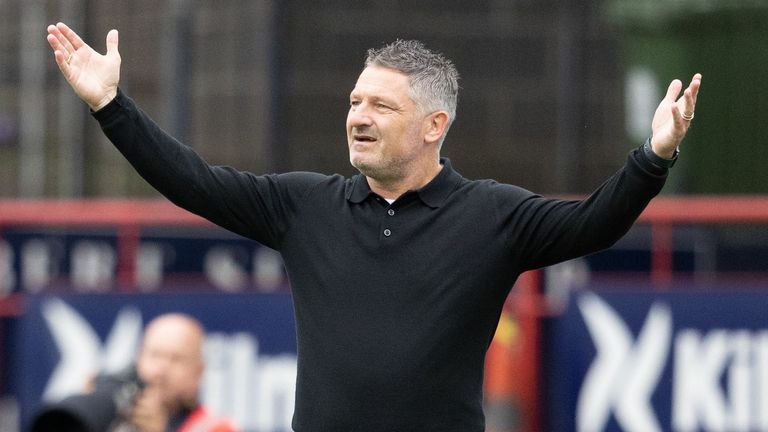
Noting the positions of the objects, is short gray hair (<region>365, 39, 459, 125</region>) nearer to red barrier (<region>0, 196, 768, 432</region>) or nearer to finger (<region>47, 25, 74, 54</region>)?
finger (<region>47, 25, 74, 54</region>)

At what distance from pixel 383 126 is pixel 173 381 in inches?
75.8

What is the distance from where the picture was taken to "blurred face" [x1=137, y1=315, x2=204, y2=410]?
5.61 meters

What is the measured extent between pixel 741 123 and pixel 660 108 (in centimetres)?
727

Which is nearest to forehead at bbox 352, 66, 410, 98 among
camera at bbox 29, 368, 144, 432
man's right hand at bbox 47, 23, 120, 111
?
man's right hand at bbox 47, 23, 120, 111

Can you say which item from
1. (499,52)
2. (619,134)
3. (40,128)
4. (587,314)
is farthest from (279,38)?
(40,128)

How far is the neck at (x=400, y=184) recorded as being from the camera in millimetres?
4121

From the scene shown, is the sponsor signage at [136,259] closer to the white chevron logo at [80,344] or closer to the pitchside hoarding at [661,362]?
the white chevron logo at [80,344]

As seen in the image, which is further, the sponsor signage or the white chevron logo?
the sponsor signage

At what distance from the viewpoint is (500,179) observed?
11.7 m

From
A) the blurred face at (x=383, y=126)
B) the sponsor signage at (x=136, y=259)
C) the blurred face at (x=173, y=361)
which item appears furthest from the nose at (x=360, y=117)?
the sponsor signage at (x=136, y=259)

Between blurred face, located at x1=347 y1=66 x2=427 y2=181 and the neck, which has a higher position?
blurred face, located at x1=347 y1=66 x2=427 y2=181

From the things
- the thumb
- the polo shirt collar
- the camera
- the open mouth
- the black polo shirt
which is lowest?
the camera

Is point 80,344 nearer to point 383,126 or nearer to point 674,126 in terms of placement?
point 383,126

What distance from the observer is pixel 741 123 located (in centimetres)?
1100
